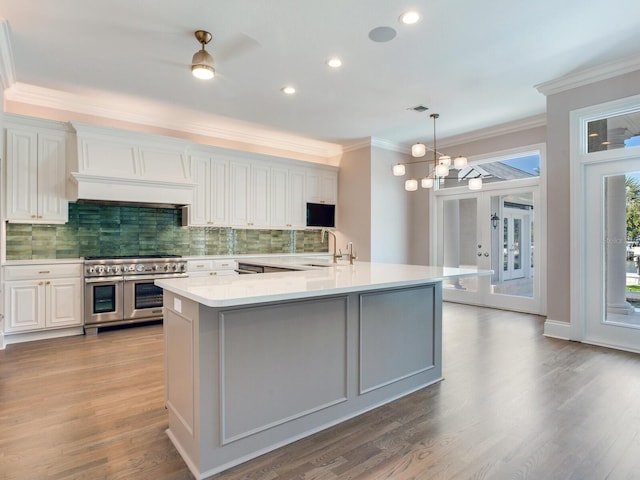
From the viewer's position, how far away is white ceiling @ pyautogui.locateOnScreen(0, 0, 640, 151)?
9.28ft

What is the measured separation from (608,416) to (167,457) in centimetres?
277

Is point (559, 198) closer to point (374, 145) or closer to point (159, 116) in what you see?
point (374, 145)

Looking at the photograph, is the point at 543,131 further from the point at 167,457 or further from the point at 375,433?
the point at 167,457

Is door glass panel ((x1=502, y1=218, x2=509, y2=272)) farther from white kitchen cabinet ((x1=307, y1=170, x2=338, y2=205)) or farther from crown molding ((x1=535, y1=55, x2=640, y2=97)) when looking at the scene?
white kitchen cabinet ((x1=307, y1=170, x2=338, y2=205))

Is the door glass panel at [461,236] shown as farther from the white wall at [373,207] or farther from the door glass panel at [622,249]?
the door glass panel at [622,249]

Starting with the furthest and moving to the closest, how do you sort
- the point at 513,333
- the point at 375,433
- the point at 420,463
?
the point at 513,333 < the point at 375,433 < the point at 420,463

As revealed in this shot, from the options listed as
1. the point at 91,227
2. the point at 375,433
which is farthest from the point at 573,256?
the point at 91,227

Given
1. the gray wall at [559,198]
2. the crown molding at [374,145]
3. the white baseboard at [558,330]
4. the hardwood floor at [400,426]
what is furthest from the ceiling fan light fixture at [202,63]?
the white baseboard at [558,330]

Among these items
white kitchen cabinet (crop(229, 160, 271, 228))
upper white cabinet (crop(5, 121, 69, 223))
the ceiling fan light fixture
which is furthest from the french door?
upper white cabinet (crop(5, 121, 69, 223))

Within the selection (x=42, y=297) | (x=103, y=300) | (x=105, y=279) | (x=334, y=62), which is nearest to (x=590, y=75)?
(x=334, y=62)

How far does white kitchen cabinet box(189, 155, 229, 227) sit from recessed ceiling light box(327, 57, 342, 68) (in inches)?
101

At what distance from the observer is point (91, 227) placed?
15.9 feet

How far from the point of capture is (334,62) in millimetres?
3639

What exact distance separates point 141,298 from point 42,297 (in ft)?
3.40
